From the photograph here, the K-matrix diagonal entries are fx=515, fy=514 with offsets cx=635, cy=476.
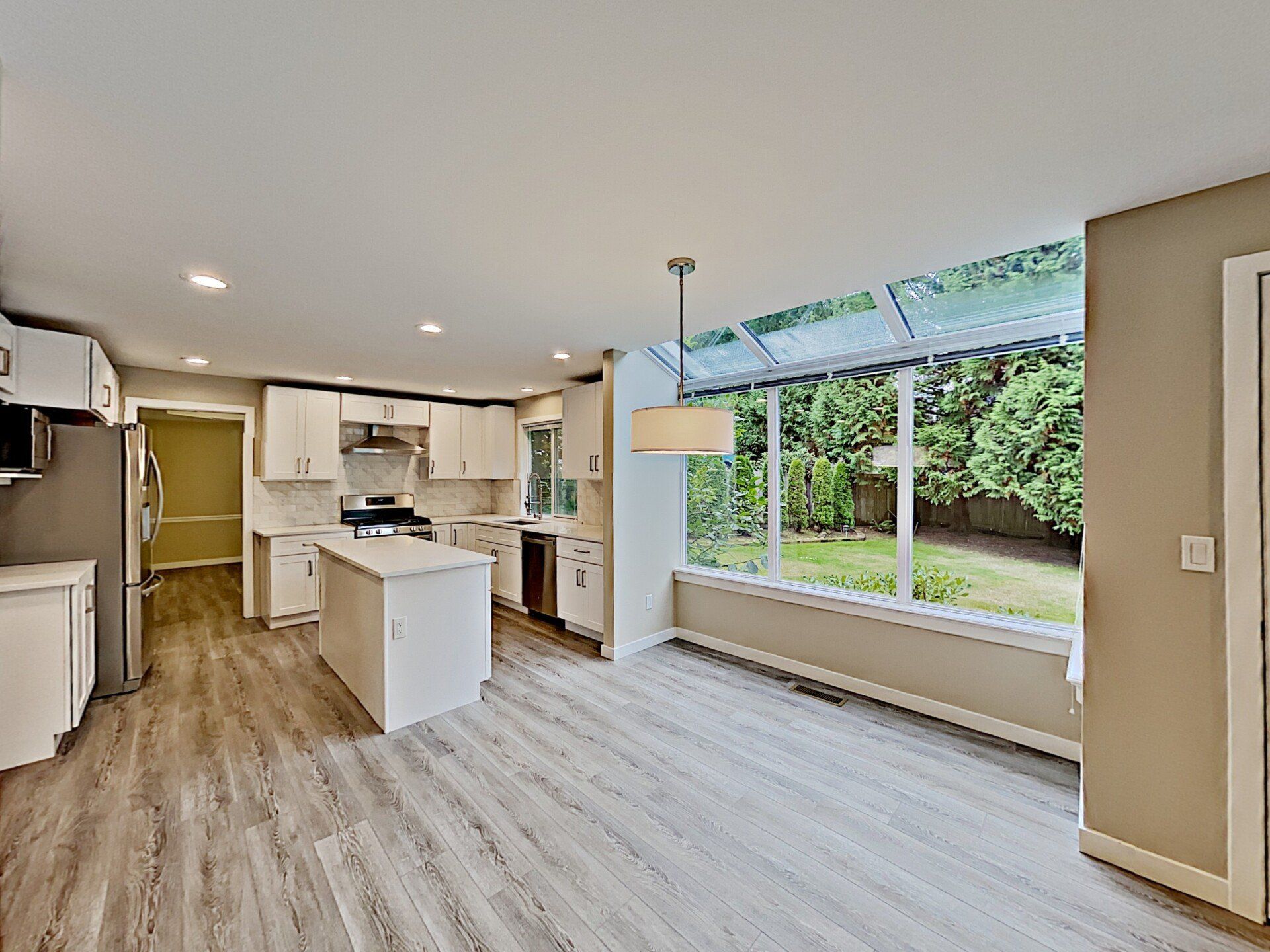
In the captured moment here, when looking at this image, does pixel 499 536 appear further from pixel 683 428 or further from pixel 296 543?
pixel 683 428

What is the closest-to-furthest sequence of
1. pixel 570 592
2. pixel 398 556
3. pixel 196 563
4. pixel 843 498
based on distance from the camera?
1. pixel 398 556
2. pixel 843 498
3. pixel 570 592
4. pixel 196 563

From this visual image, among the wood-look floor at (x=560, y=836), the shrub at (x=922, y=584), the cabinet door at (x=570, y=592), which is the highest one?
the shrub at (x=922, y=584)

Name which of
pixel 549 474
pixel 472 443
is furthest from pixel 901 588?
pixel 472 443

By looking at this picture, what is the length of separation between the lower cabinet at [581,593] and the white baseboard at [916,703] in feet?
2.99

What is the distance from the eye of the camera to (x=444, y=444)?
19.2ft

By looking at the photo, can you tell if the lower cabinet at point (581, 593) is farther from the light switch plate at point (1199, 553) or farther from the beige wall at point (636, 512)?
the light switch plate at point (1199, 553)

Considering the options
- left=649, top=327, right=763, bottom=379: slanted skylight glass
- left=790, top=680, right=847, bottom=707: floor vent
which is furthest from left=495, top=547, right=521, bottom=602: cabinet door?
left=790, top=680, right=847, bottom=707: floor vent

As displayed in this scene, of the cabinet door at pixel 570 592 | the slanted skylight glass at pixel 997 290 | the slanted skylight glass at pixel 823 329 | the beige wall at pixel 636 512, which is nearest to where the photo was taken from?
the slanted skylight glass at pixel 997 290

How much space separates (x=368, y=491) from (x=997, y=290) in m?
5.72

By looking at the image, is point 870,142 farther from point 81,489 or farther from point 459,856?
point 81,489

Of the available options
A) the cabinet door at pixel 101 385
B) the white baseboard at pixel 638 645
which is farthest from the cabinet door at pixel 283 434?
the white baseboard at pixel 638 645

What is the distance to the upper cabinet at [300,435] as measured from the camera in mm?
4773

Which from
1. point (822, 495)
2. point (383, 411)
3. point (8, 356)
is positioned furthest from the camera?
point (383, 411)

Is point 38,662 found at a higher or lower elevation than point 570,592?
higher
